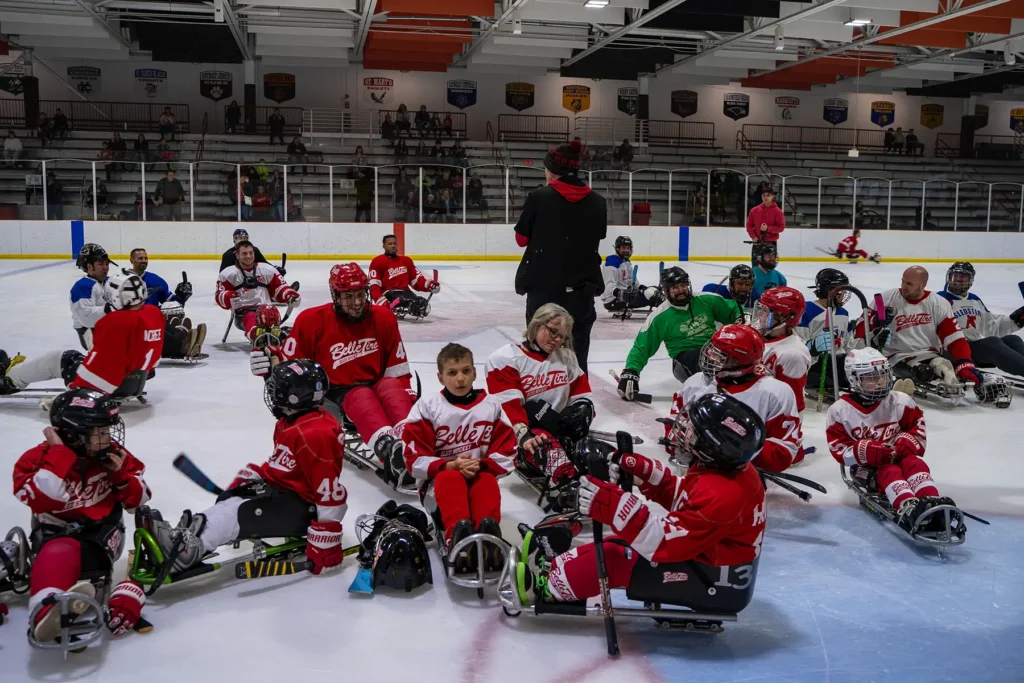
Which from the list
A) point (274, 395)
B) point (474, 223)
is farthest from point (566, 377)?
point (474, 223)

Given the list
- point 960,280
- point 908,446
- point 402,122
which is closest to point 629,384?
point 908,446

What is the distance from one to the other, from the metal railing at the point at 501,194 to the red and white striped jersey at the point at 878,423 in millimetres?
14148

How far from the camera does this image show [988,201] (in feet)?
64.4

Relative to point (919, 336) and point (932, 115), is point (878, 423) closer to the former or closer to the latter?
point (919, 336)

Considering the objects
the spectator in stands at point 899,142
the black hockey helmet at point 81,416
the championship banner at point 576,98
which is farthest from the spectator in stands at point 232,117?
the black hockey helmet at point 81,416

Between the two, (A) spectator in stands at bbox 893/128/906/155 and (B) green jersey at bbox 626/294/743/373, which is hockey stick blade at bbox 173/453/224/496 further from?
(A) spectator in stands at bbox 893/128/906/155

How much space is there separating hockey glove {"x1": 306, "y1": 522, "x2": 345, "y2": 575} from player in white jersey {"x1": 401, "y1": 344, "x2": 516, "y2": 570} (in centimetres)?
39

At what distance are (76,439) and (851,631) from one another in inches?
104

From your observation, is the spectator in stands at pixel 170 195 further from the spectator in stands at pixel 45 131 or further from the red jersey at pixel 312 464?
the red jersey at pixel 312 464

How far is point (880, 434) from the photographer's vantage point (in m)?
4.26

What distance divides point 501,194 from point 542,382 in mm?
14185

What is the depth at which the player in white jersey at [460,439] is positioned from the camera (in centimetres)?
356

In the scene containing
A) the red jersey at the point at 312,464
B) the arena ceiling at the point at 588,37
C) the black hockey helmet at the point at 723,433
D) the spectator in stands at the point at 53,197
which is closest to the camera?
the black hockey helmet at the point at 723,433

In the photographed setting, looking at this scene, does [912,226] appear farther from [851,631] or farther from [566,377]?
[851,631]
